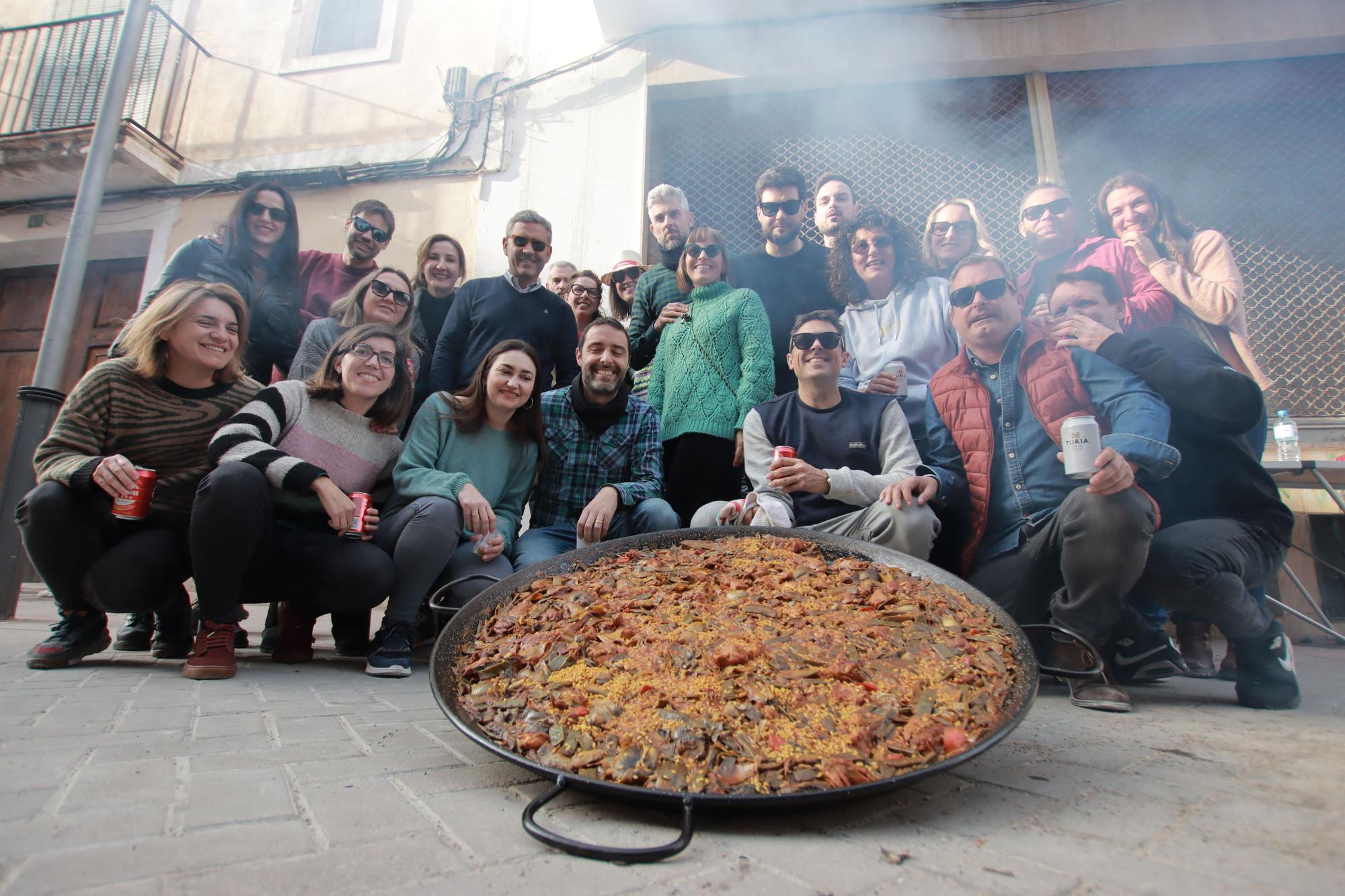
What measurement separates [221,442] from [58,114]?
805 centimetres

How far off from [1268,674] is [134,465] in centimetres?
392

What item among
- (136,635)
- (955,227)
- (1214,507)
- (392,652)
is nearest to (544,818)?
(392,652)

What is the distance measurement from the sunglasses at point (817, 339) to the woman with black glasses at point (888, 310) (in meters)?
0.34

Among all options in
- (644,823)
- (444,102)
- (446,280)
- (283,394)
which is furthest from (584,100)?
(644,823)

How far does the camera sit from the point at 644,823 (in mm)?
1102

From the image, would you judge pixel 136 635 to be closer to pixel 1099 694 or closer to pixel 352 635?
pixel 352 635

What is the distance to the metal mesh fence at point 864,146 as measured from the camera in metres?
5.39

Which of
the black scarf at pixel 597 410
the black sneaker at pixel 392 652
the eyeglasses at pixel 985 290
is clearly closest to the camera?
the black sneaker at pixel 392 652

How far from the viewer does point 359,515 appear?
234 centimetres

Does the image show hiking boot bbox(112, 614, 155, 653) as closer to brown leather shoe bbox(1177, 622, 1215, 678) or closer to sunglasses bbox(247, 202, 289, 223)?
sunglasses bbox(247, 202, 289, 223)

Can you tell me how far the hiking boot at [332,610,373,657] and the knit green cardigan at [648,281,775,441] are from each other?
5.28 ft

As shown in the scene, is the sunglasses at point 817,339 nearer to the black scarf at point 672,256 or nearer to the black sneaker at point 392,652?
the black scarf at point 672,256

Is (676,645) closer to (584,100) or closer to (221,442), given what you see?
(221,442)

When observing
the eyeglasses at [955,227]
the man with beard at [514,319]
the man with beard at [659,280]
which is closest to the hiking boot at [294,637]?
the man with beard at [514,319]
